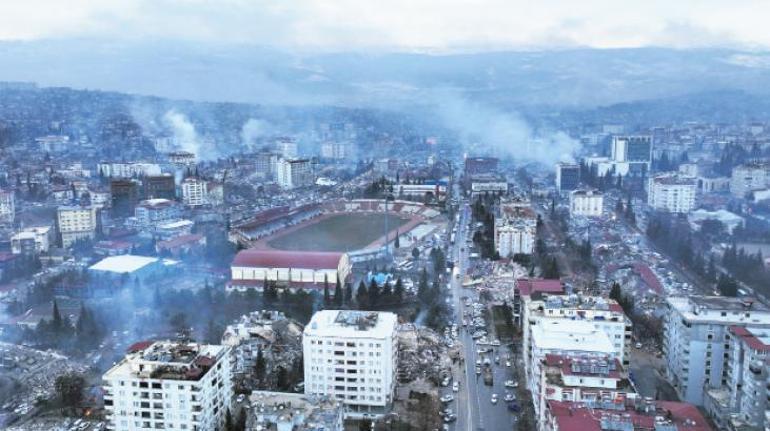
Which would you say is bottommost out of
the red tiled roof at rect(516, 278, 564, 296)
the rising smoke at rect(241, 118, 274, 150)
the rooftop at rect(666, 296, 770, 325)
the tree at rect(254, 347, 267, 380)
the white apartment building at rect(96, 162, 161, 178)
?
the tree at rect(254, 347, 267, 380)

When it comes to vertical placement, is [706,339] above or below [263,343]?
above

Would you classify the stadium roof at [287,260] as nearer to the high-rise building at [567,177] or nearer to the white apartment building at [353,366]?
the white apartment building at [353,366]

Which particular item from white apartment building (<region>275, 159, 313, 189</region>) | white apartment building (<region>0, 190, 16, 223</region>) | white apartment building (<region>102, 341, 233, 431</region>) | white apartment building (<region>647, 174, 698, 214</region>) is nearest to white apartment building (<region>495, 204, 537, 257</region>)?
white apartment building (<region>647, 174, 698, 214</region>)

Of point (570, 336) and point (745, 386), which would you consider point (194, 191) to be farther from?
point (745, 386)

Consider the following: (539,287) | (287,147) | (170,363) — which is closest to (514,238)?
(539,287)

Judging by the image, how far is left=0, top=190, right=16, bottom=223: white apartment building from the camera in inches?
599

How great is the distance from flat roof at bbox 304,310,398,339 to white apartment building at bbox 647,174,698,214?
12.4 m

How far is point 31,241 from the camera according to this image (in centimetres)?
1320

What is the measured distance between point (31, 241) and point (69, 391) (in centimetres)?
724

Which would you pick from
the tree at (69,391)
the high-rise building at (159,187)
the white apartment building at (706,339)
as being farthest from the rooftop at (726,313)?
the high-rise building at (159,187)

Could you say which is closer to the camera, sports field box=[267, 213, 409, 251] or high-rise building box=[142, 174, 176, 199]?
sports field box=[267, 213, 409, 251]

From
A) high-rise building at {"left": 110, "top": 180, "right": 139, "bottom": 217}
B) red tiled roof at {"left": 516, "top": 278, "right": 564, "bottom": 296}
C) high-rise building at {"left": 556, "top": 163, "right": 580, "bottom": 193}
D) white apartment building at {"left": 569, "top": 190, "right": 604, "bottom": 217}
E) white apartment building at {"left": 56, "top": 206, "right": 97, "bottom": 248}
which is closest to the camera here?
red tiled roof at {"left": 516, "top": 278, "right": 564, "bottom": 296}

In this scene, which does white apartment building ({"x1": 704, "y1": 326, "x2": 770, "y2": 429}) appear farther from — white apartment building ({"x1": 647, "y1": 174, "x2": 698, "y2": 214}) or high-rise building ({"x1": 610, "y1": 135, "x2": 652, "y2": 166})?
high-rise building ({"x1": 610, "y1": 135, "x2": 652, "y2": 166})

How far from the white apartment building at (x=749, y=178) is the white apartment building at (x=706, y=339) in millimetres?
12700
